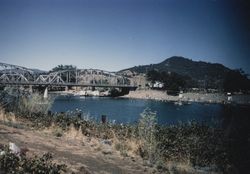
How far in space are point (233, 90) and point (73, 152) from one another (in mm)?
109796

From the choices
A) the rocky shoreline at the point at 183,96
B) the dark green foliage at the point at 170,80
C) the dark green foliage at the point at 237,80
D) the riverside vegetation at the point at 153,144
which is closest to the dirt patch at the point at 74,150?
the riverside vegetation at the point at 153,144

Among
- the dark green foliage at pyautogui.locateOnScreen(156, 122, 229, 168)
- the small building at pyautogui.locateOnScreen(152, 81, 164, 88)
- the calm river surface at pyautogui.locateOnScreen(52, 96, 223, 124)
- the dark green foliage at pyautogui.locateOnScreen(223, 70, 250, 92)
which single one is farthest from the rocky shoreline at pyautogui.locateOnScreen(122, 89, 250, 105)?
the dark green foliage at pyautogui.locateOnScreen(156, 122, 229, 168)

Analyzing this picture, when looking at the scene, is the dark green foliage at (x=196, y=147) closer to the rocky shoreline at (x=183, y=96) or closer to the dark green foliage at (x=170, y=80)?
the rocky shoreline at (x=183, y=96)

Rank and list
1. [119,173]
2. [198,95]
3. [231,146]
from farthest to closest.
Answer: [198,95] → [231,146] → [119,173]

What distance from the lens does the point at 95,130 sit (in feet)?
48.4

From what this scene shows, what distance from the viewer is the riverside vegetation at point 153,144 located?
714 centimetres

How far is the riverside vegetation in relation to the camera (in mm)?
7137

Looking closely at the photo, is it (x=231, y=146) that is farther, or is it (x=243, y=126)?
(x=243, y=126)

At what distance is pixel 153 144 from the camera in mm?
10773

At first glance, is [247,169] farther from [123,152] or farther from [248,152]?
[123,152]

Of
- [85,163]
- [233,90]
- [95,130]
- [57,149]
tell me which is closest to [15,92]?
[95,130]

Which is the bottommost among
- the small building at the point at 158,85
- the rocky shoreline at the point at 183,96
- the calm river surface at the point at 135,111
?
the calm river surface at the point at 135,111

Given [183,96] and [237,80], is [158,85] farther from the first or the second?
[237,80]

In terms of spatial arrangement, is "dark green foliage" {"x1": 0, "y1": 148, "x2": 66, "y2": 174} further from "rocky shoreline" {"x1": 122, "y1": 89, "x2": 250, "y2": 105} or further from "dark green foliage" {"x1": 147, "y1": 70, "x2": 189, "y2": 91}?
"dark green foliage" {"x1": 147, "y1": 70, "x2": 189, "y2": 91}
